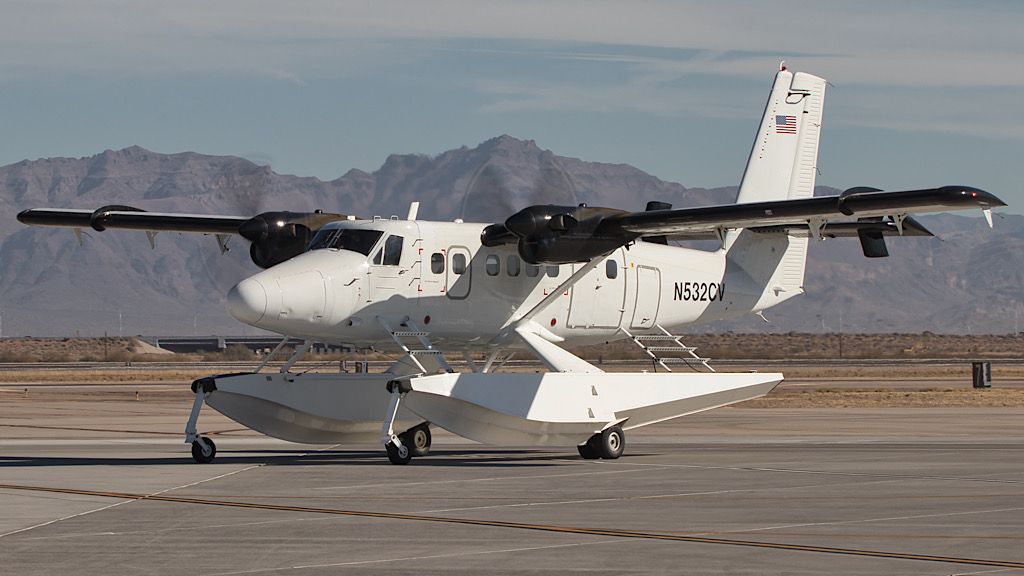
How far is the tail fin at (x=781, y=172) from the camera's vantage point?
2889cm

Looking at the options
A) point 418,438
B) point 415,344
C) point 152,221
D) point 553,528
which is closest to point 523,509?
point 553,528

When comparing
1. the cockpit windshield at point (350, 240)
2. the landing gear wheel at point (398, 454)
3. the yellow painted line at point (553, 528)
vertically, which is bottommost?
the yellow painted line at point (553, 528)

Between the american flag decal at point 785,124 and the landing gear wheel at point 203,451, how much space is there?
13516mm

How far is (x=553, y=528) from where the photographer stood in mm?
14320

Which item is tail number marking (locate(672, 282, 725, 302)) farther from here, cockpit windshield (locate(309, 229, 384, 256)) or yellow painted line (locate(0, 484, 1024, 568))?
yellow painted line (locate(0, 484, 1024, 568))

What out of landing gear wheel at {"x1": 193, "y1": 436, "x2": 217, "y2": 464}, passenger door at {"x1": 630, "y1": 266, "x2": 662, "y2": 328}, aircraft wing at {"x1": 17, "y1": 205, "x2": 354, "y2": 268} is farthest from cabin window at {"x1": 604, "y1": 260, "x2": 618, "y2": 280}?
landing gear wheel at {"x1": 193, "y1": 436, "x2": 217, "y2": 464}

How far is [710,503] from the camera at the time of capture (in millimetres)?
16469

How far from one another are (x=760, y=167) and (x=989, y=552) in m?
17.6

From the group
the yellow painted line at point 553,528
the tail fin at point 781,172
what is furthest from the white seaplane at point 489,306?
the yellow painted line at point 553,528

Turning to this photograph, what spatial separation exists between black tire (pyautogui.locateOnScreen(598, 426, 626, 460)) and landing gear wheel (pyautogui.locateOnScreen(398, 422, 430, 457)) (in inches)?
115

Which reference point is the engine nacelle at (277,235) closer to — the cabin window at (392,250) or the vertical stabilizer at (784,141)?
the cabin window at (392,250)

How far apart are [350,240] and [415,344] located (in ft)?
7.07

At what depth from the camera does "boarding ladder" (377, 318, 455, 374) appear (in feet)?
76.5

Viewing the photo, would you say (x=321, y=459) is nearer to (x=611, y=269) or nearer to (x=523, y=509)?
(x=611, y=269)
